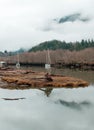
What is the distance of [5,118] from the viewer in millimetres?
35719

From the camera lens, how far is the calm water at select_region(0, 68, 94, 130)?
32875 mm

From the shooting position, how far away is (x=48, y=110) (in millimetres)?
40625

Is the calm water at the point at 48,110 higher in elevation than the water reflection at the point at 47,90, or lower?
lower

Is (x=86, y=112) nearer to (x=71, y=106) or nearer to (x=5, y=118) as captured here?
(x=71, y=106)

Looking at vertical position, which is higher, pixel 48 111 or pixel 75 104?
pixel 75 104

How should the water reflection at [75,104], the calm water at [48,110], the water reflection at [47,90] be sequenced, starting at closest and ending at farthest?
the calm water at [48,110] < the water reflection at [75,104] < the water reflection at [47,90]

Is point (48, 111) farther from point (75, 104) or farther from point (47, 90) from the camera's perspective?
point (47, 90)

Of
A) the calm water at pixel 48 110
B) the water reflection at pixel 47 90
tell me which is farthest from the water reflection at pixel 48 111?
the water reflection at pixel 47 90

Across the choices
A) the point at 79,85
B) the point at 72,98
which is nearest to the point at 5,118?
the point at 72,98

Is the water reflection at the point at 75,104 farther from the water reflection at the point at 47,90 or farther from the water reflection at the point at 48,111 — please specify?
the water reflection at the point at 47,90

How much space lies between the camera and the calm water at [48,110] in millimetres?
32875

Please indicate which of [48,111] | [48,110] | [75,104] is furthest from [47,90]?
[48,111]

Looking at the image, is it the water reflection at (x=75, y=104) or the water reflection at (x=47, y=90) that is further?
the water reflection at (x=47, y=90)

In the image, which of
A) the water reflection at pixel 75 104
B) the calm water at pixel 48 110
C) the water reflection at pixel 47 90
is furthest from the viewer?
the water reflection at pixel 47 90
